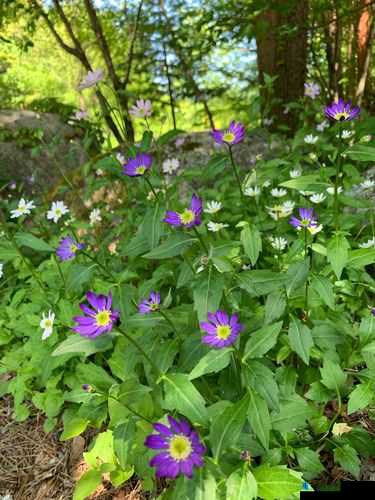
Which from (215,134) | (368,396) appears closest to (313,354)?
(368,396)

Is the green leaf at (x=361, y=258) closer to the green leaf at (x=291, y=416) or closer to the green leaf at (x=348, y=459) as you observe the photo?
the green leaf at (x=291, y=416)

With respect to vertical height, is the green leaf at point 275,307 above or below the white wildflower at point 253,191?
above

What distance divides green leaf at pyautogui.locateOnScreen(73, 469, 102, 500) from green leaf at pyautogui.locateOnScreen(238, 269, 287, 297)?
923 mm

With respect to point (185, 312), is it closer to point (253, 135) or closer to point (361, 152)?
point (361, 152)

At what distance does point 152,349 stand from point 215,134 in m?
0.85

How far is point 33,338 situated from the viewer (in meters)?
2.19

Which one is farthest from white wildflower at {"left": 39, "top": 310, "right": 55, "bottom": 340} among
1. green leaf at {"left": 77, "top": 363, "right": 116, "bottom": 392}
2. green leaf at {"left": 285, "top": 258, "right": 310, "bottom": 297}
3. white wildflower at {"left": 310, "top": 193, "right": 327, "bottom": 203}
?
white wildflower at {"left": 310, "top": 193, "right": 327, "bottom": 203}

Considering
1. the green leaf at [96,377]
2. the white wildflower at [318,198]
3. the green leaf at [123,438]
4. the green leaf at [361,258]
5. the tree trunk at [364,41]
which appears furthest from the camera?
the tree trunk at [364,41]

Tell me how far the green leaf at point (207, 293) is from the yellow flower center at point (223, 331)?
6 cm

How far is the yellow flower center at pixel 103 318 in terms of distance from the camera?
4.07 ft

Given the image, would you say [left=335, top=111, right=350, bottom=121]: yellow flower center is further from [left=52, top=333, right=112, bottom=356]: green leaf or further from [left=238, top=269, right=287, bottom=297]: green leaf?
[left=52, top=333, right=112, bottom=356]: green leaf

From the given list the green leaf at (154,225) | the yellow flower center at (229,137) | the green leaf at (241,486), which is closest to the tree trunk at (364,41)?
the yellow flower center at (229,137)

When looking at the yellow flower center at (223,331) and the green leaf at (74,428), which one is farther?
the green leaf at (74,428)

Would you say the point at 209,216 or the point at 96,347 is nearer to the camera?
the point at 96,347
